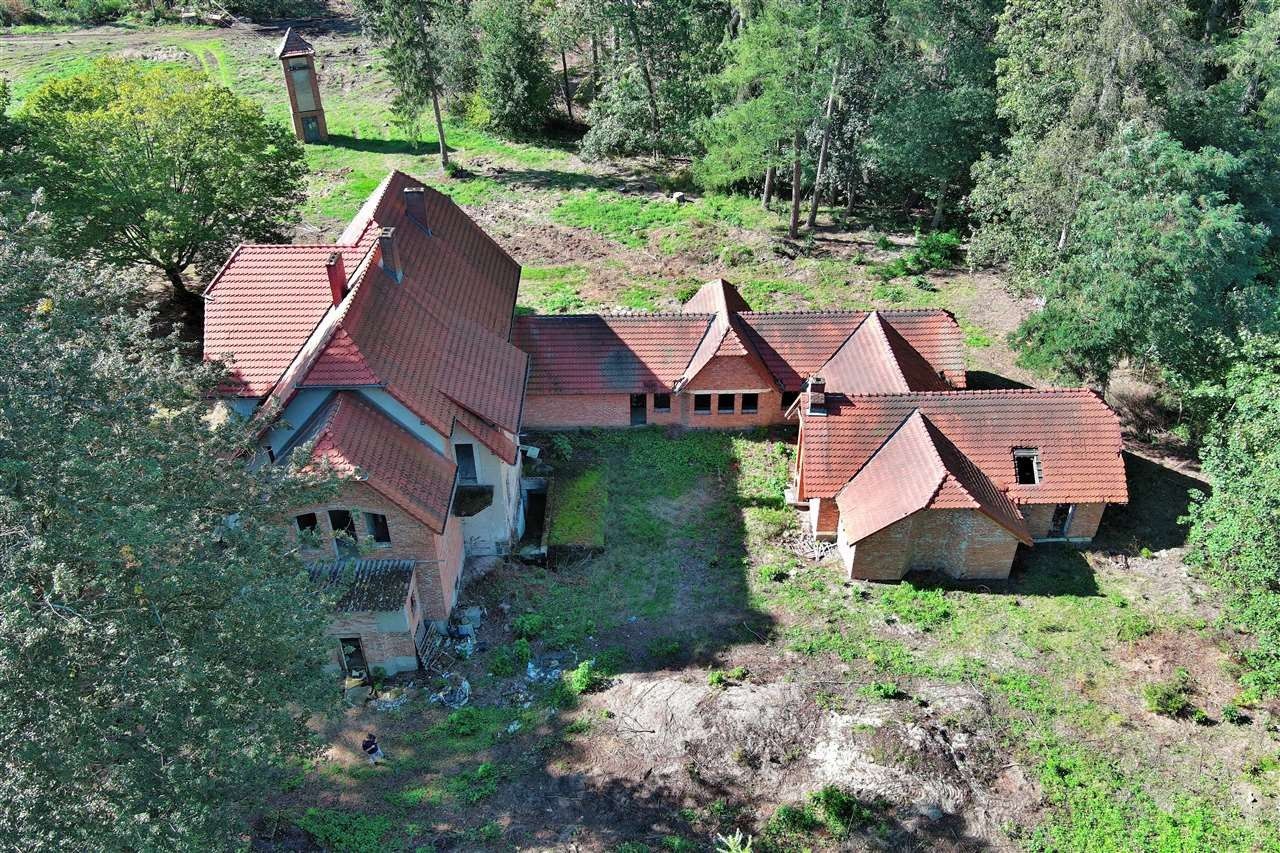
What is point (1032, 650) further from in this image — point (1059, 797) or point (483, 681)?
point (483, 681)

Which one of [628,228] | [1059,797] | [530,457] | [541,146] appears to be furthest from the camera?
[541,146]

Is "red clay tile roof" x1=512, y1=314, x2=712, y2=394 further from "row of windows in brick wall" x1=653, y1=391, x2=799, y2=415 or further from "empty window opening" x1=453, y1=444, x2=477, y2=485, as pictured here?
"empty window opening" x1=453, y1=444, x2=477, y2=485

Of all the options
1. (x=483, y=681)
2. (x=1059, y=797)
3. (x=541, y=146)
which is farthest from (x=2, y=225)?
(x=541, y=146)

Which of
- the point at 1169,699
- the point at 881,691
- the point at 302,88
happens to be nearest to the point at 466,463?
the point at 881,691

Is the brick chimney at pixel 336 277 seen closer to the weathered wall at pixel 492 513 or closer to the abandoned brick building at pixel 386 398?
the abandoned brick building at pixel 386 398

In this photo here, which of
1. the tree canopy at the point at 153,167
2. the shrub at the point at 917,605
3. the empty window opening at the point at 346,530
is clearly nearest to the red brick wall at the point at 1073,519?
the shrub at the point at 917,605

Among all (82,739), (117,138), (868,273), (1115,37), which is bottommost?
→ (868,273)

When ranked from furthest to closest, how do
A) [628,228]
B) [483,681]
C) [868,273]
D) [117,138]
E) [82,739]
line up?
[628,228] < [868,273] < [117,138] < [483,681] < [82,739]
